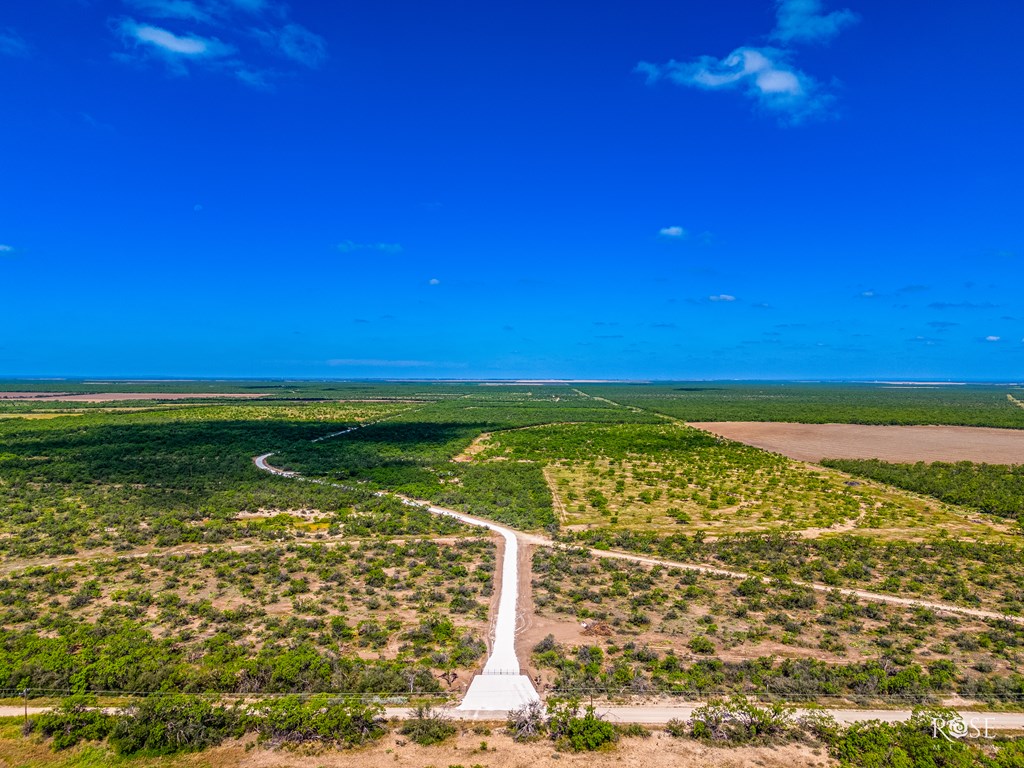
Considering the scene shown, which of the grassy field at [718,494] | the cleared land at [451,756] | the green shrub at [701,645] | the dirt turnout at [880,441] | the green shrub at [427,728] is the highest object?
the dirt turnout at [880,441]

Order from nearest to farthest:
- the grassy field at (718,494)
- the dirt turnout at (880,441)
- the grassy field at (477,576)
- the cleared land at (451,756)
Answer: the cleared land at (451,756), the grassy field at (477,576), the grassy field at (718,494), the dirt turnout at (880,441)

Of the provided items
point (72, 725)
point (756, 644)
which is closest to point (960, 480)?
point (756, 644)

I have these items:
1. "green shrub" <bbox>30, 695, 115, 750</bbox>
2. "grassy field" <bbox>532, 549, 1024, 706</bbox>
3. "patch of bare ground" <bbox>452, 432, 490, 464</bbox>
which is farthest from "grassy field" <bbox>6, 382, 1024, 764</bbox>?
"patch of bare ground" <bbox>452, 432, 490, 464</bbox>

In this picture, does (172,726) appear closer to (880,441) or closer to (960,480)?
(960,480)

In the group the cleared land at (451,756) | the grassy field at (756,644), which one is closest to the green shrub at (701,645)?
the grassy field at (756,644)

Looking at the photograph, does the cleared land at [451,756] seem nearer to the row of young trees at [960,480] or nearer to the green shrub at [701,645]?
the green shrub at [701,645]

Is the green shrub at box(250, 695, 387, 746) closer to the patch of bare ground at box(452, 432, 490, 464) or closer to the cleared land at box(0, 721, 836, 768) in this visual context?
the cleared land at box(0, 721, 836, 768)
